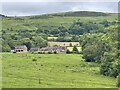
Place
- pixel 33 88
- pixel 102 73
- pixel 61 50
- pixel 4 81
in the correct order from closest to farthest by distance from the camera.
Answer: pixel 33 88, pixel 4 81, pixel 102 73, pixel 61 50

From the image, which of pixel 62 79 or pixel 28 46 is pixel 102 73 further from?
pixel 28 46

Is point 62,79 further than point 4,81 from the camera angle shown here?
Yes

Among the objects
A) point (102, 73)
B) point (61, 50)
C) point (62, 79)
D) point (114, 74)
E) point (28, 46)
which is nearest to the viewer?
point (62, 79)

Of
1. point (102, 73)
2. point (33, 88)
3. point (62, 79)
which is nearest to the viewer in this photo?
point (33, 88)

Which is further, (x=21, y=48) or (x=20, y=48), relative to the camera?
(x=20, y=48)

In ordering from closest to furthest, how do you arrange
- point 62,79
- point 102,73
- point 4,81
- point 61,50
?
point 4,81, point 62,79, point 102,73, point 61,50

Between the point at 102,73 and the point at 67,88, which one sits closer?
the point at 67,88

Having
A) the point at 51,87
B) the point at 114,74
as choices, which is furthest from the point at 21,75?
the point at 114,74

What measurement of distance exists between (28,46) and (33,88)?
12228 cm

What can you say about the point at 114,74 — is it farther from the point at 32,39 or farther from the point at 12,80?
the point at 32,39

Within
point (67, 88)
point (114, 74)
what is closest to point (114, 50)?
point (114, 74)

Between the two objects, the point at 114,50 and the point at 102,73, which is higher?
the point at 114,50

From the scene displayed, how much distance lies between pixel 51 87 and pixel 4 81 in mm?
6907

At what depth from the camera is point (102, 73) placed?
233ft
